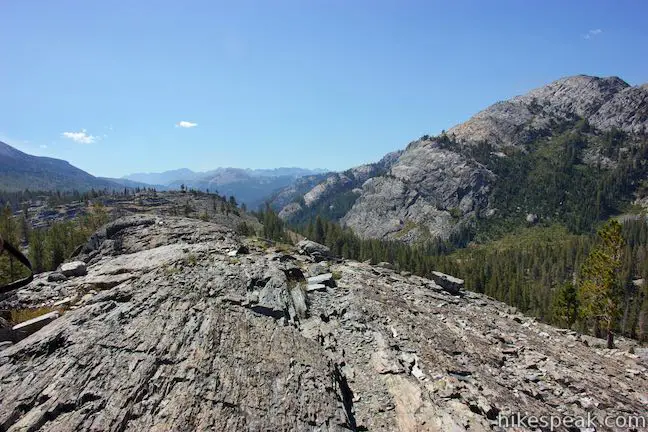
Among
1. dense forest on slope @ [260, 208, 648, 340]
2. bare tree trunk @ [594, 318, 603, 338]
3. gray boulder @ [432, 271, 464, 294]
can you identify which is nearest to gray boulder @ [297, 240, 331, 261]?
gray boulder @ [432, 271, 464, 294]

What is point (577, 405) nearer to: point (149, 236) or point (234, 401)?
point (234, 401)

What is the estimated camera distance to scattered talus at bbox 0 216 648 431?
17.3 metres

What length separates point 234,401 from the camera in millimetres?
17891

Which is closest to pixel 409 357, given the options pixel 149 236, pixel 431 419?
pixel 431 419

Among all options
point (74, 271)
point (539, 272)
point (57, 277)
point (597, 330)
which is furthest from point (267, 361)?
point (539, 272)

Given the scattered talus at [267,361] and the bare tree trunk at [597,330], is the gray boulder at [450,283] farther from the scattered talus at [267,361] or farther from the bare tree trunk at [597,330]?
the bare tree trunk at [597,330]

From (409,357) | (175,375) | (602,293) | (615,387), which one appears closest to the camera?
(175,375)

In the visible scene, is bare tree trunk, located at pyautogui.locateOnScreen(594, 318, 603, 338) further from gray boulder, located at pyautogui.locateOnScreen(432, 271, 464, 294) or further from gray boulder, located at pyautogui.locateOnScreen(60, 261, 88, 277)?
gray boulder, located at pyautogui.locateOnScreen(60, 261, 88, 277)

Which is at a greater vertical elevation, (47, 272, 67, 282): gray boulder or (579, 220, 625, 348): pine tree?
(47, 272, 67, 282): gray boulder

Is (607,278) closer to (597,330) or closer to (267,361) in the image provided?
(597,330)

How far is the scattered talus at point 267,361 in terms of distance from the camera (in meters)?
17.3

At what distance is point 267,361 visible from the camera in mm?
21188

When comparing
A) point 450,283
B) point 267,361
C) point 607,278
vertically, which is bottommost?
point 450,283

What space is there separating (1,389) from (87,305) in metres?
7.61
